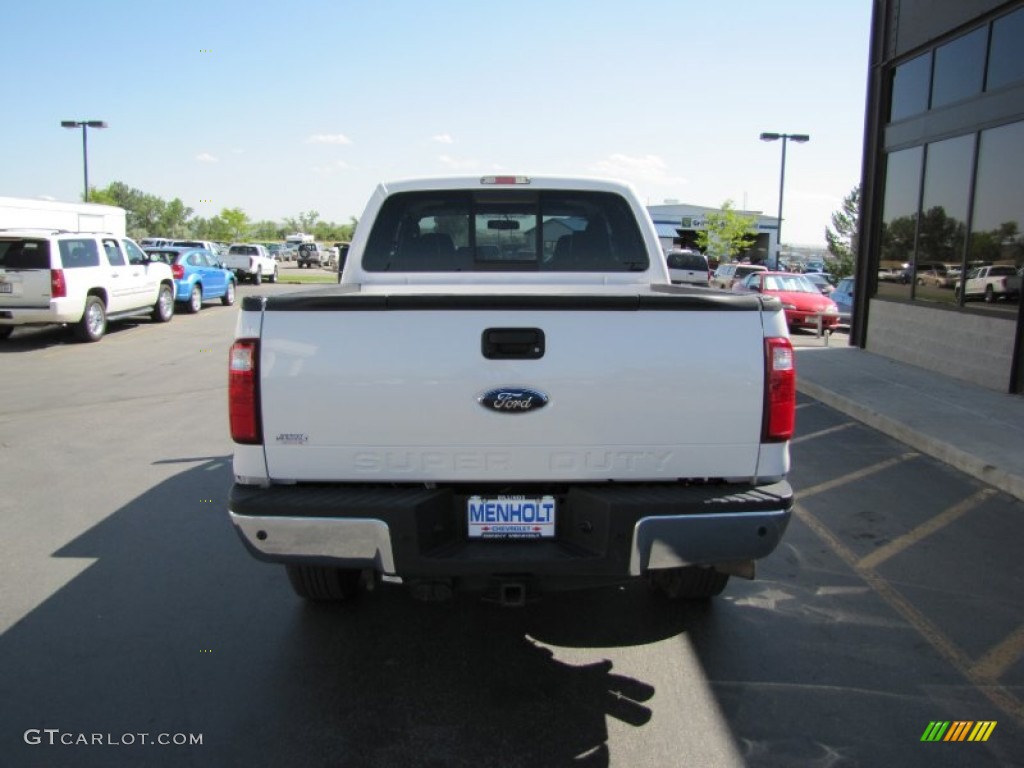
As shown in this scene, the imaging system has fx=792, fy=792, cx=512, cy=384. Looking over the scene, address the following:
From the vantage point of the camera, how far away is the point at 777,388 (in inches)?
120

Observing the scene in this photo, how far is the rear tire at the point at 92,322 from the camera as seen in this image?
1437 cm

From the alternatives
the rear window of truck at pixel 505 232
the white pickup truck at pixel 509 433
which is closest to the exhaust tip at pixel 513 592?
the white pickup truck at pixel 509 433

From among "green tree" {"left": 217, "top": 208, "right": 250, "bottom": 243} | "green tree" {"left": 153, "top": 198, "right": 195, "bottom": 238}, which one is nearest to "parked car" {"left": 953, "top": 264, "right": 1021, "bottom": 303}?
"green tree" {"left": 217, "top": 208, "right": 250, "bottom": 243}

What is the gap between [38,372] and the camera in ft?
37.6

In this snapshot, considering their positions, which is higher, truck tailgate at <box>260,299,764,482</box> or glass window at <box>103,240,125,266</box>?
glass window at <box>103,240,125,266</box>

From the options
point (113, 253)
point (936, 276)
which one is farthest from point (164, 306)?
point (936, 276)

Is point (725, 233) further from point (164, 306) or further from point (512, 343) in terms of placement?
point (512, 343)

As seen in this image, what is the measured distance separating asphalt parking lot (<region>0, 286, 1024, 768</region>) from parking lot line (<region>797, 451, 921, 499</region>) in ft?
1.29

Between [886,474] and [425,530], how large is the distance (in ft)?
17.2

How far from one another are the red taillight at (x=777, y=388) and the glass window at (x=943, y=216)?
9.73 metres

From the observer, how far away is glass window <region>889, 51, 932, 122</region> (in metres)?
12.2

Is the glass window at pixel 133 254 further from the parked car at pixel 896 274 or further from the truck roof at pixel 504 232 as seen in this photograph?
the parked car at pixel 896 274

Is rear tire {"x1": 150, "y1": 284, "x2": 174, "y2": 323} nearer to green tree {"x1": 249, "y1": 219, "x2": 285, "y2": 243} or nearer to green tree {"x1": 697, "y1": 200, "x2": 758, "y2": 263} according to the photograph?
green tree {"x1": 697, "y1": 200, "x2": 758, "y2": 263}

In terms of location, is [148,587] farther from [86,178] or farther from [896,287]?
[86,178]
